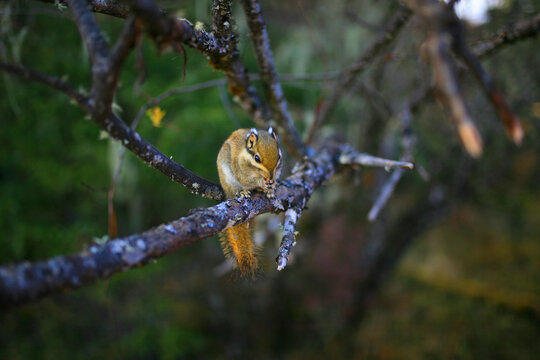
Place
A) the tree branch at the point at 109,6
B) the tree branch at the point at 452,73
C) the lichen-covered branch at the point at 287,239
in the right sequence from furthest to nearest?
the tree branch at the point at 109,6 < the lichen-covered branch at the point at 287,239 < the tree branch at the point at 452,73

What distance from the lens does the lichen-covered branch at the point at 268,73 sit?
5.00 ft

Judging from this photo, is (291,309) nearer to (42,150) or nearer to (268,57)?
Answer: (42,150)

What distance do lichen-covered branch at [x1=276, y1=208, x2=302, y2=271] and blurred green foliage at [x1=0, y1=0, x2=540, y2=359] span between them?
143 cm

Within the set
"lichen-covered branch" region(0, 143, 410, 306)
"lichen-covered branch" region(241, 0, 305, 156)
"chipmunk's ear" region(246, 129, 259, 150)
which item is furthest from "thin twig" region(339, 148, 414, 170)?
"lichen-covered branch" region(0, 143, 410, 306)

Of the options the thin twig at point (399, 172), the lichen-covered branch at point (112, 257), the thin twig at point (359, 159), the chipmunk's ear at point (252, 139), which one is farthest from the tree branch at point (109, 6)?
the thin twig at point (399, 172)

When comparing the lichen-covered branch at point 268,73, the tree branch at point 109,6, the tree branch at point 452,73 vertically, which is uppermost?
the tree branch at point 109,6

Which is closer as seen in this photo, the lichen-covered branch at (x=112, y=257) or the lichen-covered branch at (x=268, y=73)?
the lichen-covered branch at (x=112, y=257)

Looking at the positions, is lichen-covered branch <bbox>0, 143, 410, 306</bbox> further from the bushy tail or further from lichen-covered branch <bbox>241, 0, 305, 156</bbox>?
lichen-covered branch <bbox>241, 0, 305, 156</bbox>

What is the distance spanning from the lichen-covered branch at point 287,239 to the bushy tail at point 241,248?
0.69 ft

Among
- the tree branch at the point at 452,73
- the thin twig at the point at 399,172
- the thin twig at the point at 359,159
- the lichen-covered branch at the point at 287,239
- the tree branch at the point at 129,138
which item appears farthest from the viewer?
the thin twig at the point at 399,172

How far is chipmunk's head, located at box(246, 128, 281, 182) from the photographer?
1.75 metres

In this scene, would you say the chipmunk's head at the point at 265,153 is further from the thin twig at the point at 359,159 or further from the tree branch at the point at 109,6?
the tree branch at the point at 109,6

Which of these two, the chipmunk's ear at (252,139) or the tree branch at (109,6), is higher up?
the tree branch at (109,6)

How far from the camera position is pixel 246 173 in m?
1.86
